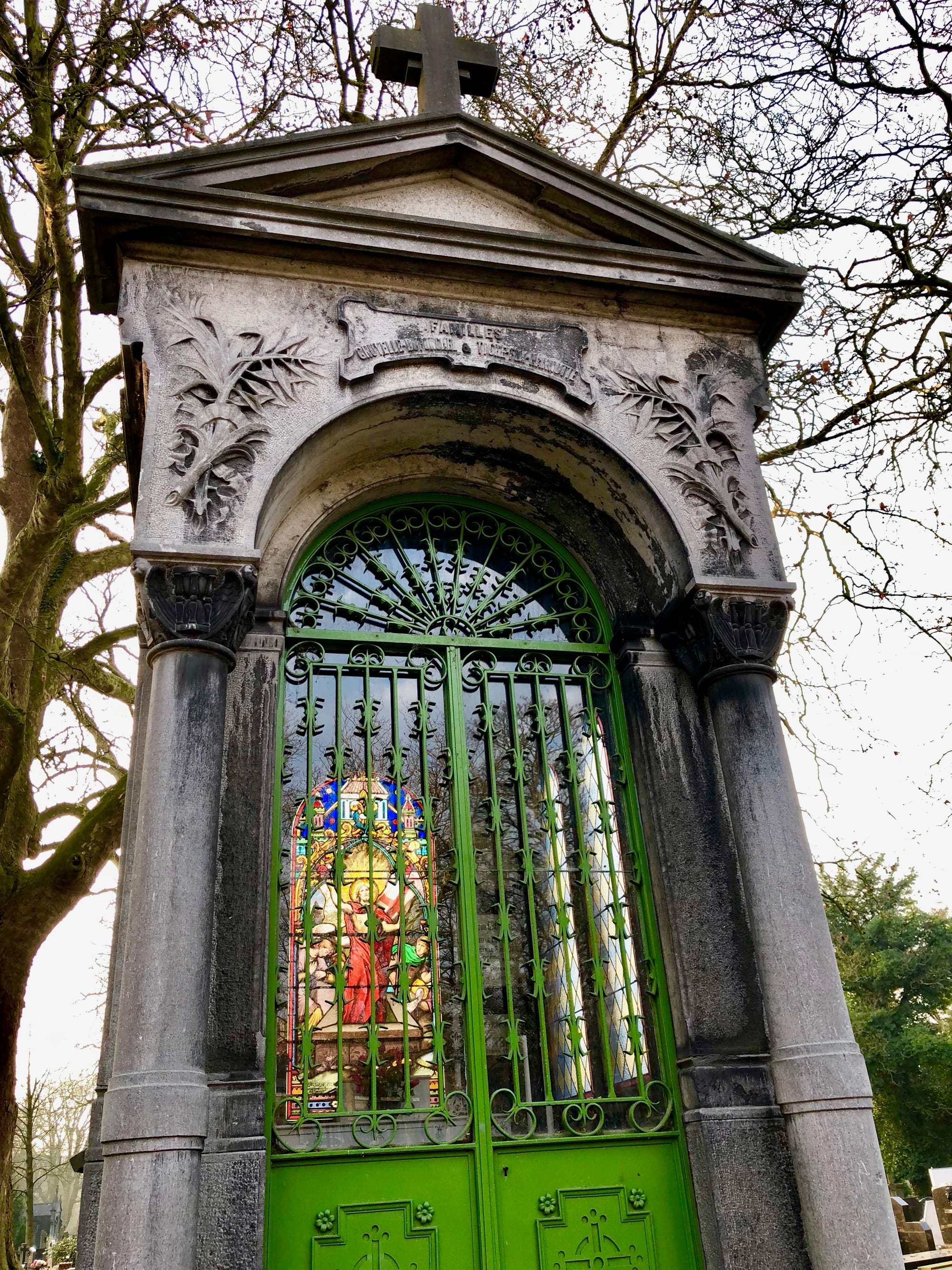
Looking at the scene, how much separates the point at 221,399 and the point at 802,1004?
3818 millimetres

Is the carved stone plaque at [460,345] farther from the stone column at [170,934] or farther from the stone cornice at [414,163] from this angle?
the stone column at [170,934]

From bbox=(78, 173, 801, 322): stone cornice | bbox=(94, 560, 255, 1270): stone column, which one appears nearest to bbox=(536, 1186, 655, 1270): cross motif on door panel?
bbox=(94, 560, 255, 1270): stone column

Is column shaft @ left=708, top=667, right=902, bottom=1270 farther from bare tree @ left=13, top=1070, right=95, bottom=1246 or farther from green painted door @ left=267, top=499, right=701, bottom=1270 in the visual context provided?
bare tree @ left=13, top=1070, right=95, bottom=1246

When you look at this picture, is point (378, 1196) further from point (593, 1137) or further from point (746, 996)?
point (746, 996)

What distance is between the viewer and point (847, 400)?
8.82 meters

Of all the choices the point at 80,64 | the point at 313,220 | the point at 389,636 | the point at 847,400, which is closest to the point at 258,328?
the point at 313,220

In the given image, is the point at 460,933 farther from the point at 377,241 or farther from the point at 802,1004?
the point at 377,241

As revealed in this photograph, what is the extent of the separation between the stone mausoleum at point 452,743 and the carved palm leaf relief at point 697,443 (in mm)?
24

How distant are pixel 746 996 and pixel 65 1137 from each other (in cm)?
4688

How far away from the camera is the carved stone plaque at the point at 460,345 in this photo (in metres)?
5.27

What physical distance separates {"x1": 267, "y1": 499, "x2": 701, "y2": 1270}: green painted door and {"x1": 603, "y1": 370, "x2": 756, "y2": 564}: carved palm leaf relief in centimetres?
87

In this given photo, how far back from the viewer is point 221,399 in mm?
4922

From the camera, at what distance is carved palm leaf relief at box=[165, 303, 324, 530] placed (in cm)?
472

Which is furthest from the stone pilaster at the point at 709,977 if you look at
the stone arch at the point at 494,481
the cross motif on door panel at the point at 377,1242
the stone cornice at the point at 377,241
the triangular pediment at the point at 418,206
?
the triangular pediment at the point at 418,206
